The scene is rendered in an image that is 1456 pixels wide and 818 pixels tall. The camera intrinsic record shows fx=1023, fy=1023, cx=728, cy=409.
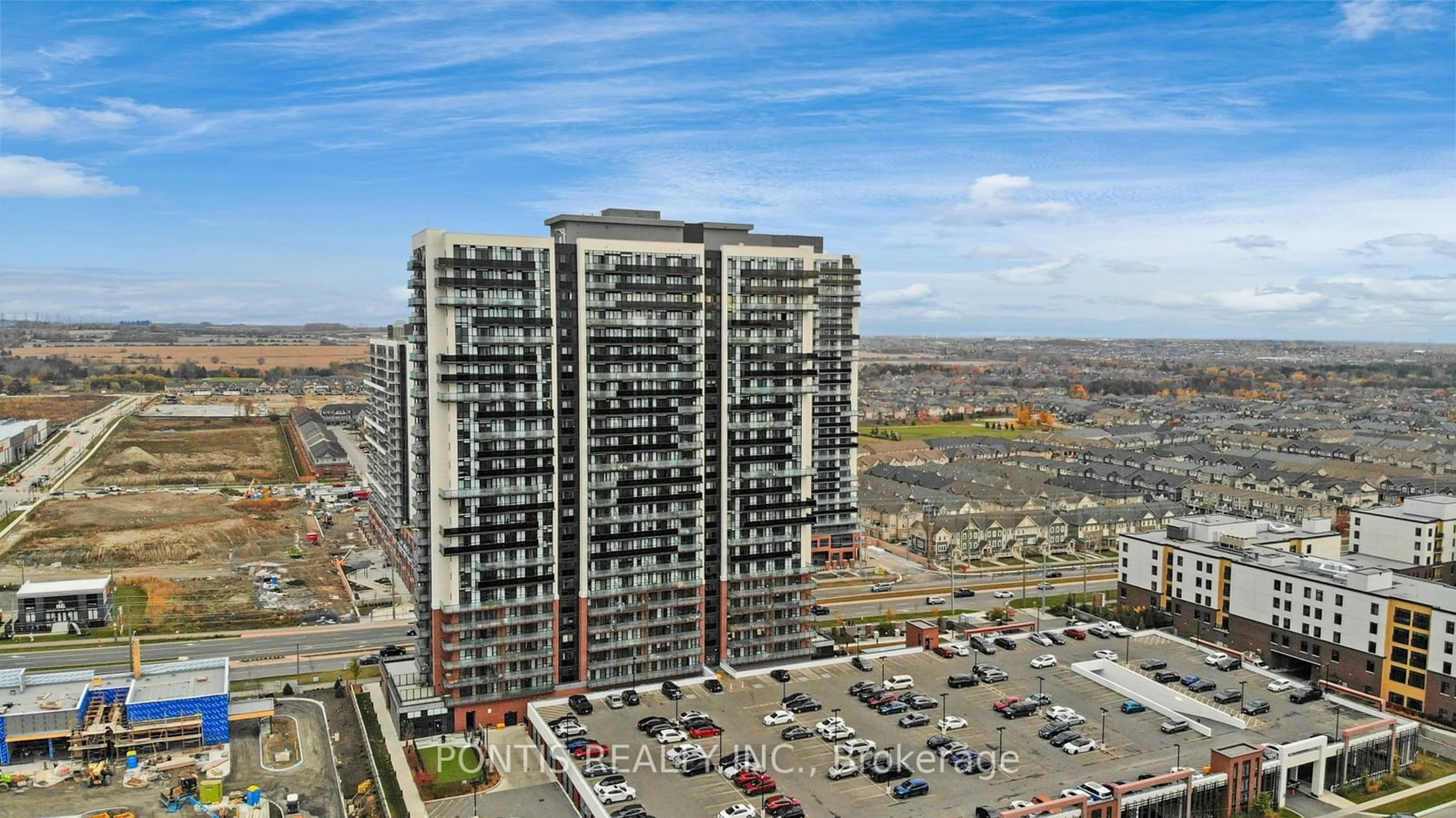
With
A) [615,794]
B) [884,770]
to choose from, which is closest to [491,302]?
[615,794]

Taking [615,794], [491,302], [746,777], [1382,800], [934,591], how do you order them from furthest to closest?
[934,591], [491,302], [1382,800], [746,777], [615,794]

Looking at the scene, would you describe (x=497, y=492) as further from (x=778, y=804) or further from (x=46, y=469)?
(x=46, y=469)

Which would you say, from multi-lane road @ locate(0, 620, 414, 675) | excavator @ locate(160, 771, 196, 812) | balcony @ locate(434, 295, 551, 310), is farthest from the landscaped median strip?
excavator @ locate(160, 771, 196, 812)

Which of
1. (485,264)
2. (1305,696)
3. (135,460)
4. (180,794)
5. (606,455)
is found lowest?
(180,794)

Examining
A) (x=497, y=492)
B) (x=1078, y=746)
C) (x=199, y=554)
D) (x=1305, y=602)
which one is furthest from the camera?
(x=199, y=554)

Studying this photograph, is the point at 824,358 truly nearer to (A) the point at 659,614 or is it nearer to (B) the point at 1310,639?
(A) the point at 659,614

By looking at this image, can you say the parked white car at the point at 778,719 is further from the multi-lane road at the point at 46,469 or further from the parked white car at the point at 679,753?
the multi-lane road at the point at 46,469
